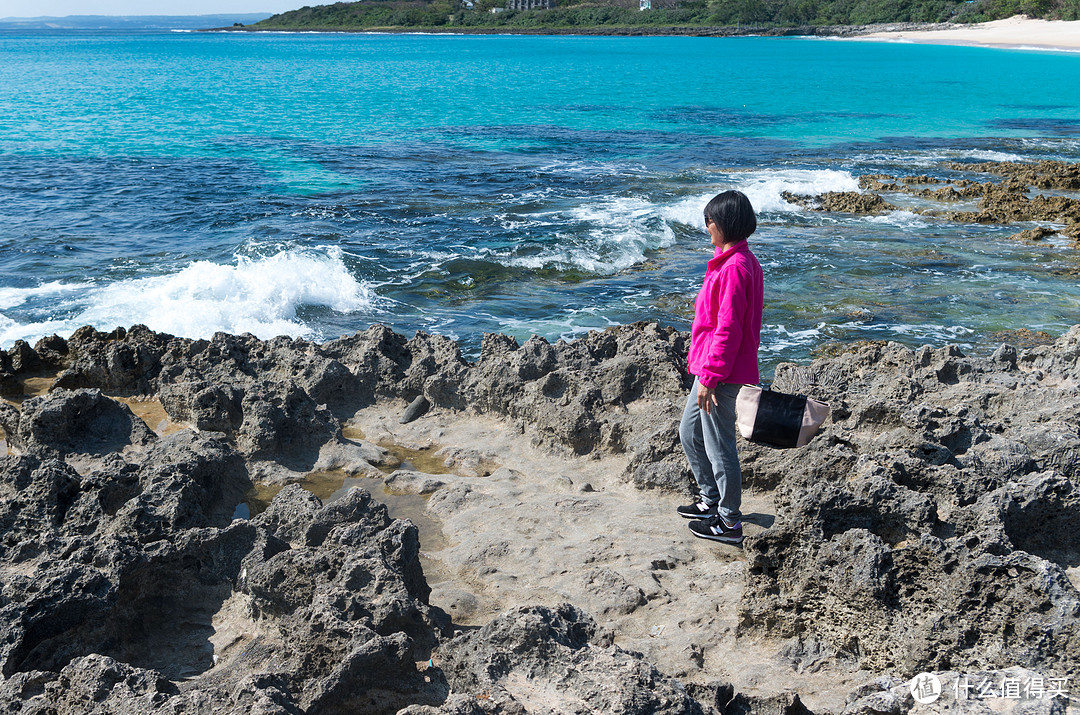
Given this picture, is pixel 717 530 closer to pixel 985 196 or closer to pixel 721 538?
pixel 721 538

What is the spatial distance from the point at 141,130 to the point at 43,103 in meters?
11.3

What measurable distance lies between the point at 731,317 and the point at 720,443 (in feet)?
2.27

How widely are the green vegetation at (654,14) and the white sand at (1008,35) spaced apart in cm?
295

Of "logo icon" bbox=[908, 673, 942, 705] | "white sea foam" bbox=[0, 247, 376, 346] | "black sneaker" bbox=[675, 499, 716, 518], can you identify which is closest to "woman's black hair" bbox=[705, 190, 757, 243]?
"black sneaker" bbox=[675, 499, 716, 518]

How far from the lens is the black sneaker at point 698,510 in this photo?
14.6ft

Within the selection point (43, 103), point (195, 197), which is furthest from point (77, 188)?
point (43, 103)

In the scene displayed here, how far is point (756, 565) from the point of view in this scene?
3.69 m

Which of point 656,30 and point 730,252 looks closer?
point 730,252

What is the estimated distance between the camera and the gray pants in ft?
13.7

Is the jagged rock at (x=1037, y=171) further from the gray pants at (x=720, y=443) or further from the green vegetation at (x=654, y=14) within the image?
the green vegetation at (x=654, y=14)

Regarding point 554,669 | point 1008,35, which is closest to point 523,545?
point 554,669

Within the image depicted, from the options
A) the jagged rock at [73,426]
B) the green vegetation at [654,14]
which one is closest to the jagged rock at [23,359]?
the jagged rock at [73,426]

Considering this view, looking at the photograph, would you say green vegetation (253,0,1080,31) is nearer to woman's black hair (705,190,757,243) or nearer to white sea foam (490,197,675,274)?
white sea foam (490,197,675,274)

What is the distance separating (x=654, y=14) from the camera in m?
137
